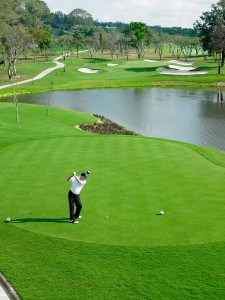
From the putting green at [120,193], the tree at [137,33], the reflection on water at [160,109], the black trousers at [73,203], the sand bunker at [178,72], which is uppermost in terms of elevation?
the tree at [137,33]

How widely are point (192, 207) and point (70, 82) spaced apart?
76.4m

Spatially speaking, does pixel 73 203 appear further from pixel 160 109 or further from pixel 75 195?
pixel 160 109

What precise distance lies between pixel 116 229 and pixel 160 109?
148 feet

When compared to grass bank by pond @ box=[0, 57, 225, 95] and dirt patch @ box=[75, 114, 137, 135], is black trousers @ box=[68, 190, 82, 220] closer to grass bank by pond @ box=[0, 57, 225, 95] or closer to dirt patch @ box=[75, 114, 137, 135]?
dirt patch @ box=[75, 114, 137, 135]

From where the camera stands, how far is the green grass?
1155cm

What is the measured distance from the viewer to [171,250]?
12.9m

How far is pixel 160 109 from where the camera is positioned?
58.2 m

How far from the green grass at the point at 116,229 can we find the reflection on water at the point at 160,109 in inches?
666

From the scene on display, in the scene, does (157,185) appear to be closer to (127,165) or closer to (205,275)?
(127,165)

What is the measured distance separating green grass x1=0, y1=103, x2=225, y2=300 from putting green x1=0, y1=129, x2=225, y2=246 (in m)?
0.04

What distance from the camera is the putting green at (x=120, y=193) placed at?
14125mm

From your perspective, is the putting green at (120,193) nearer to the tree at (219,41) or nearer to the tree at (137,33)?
the tree at (219,41)

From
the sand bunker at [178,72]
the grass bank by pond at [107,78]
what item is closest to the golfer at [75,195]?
the grass bank by pond at [107,78]

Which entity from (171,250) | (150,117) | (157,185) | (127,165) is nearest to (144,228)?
(171,250)
